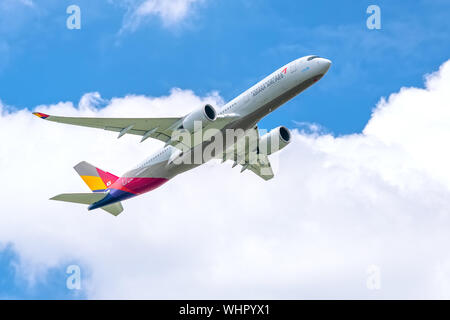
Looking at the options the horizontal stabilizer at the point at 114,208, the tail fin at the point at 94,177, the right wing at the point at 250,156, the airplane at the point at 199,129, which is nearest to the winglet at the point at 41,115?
the airplane at the point at 199,129

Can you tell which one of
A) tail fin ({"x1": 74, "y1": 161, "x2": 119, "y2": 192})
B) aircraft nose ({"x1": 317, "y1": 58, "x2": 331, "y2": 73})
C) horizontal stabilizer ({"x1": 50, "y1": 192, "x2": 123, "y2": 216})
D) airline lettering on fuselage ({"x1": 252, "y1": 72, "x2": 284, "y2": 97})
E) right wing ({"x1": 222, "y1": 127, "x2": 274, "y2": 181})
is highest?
aircraft nose ({"x1": 317, "y1": 58, "x2": 331, "y2": 73})

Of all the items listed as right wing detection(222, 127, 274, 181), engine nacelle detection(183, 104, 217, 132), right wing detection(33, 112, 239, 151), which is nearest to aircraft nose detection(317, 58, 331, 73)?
right wing detection(33, 112, 239, 151)

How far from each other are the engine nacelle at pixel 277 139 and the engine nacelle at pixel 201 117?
8.05m

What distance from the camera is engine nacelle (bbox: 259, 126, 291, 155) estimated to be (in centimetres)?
4503

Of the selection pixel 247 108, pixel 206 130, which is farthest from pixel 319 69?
pixel 206 130

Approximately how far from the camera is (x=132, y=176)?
44.5 m

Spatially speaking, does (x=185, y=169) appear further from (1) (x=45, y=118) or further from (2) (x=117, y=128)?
(1) (x=45, y=118)

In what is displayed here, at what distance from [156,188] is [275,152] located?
9.23 m

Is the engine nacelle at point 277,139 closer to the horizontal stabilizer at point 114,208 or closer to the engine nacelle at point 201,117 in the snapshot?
the engine nacelle at point 201,117

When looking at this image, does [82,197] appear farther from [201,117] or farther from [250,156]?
[250,156]

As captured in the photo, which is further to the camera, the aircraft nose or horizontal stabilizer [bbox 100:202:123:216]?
horizontal stabilizer [bbox 100:202:123:216]

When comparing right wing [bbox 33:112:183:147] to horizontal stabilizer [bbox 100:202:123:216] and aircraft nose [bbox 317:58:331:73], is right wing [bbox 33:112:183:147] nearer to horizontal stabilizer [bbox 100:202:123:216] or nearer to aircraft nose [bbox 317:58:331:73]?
horizontal stabilizer [bbox 100:202:123:216]

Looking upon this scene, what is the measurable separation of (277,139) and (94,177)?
15372 millimetres

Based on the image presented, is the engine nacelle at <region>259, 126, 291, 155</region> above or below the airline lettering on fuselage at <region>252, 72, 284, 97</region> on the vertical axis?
below
